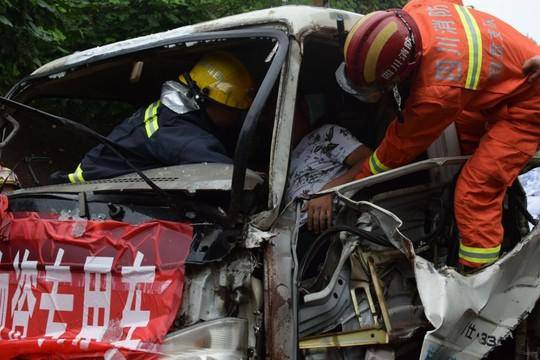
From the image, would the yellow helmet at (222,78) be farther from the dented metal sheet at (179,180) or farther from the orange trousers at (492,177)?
the orange trousers at (492,177)

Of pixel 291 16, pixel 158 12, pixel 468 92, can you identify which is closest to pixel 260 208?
pixel 291 16

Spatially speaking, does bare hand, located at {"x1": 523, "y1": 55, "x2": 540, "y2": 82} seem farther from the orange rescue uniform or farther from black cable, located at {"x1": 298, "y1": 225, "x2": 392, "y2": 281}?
black cable, located at {"x1": 298, "y1": 225, "x2": 392, "y2": 281}

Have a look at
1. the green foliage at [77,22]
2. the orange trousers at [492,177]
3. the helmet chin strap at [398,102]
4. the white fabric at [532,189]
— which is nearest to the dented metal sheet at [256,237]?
the helmet chin strap at [398,102]

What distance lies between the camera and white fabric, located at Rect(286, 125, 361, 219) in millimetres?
3072

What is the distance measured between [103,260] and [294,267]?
0.75m

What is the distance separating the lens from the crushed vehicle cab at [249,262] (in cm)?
225

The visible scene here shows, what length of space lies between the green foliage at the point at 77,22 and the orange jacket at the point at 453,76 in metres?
3.05

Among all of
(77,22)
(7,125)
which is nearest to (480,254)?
(7,125)

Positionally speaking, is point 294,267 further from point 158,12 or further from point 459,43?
point 158,12

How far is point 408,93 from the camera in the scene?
2.68m

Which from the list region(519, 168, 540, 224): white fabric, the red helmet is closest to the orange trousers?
the red helmet

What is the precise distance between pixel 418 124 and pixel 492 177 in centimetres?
41

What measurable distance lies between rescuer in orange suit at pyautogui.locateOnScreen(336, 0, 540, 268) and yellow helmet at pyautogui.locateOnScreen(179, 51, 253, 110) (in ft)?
1.83

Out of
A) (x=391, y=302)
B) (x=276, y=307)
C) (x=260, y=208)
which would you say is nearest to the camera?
(x=276, y=307)
